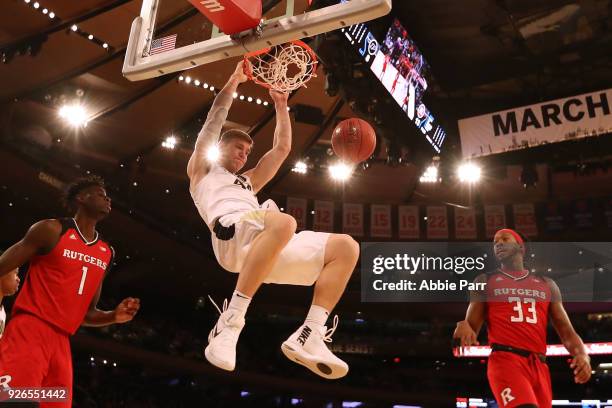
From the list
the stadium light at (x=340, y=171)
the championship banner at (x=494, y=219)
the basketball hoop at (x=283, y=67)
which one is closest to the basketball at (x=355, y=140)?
the basketball hoop at (x=283, y=67)

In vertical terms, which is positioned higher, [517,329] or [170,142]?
[170,142]

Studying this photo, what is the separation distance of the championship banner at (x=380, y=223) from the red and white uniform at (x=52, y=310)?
43.6 ft

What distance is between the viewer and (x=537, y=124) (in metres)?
8.73

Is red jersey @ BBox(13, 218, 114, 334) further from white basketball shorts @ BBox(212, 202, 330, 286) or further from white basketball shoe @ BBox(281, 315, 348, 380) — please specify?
white basketball shoe @ BBox(281, 315, 348, 380)

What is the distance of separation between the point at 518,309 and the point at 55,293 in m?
3.21

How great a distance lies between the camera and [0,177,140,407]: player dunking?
3.60 m

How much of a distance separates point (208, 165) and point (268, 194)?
43.5ft

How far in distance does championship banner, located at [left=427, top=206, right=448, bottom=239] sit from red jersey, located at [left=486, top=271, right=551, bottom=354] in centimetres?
1205

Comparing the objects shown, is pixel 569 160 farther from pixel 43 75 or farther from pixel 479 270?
pixel 43 75

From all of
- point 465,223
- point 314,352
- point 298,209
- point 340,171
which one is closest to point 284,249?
point 314,352

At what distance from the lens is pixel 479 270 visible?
15594 mm

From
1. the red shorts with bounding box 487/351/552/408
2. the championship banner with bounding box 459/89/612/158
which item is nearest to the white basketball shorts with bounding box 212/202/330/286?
the red shorts with bounding box 487/351/552/408

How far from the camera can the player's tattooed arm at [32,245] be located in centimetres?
367

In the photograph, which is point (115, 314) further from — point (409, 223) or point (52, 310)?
point (409, 223)
